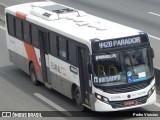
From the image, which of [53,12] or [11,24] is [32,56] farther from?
[11,24]

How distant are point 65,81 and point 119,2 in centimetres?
1938

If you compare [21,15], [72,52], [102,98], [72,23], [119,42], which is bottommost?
[102,98]

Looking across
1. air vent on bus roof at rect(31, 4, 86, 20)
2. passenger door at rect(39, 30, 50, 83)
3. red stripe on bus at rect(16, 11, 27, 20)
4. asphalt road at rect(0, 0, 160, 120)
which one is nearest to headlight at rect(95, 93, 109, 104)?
asphalt road at rect(0, 0, 160, 120)

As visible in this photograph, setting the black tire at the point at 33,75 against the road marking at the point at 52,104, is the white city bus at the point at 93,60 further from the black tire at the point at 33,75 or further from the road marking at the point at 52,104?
the black tire at the point at 33,75

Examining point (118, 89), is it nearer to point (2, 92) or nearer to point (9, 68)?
point (2, 92)

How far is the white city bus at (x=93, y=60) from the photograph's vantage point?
711 inches

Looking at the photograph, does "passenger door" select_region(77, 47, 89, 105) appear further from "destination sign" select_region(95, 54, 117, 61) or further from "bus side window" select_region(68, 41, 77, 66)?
"destination sign" select_region(95, 54, 117, 61)

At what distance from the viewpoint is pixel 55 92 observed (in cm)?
2198

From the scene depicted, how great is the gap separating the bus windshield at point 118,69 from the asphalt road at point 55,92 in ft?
4.70

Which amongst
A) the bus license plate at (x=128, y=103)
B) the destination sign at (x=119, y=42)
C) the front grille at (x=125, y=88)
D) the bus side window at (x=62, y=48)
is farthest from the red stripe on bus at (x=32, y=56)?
the bus license plate at (x=128, y=103)

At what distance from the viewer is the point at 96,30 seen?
Answer: 19.3 metres

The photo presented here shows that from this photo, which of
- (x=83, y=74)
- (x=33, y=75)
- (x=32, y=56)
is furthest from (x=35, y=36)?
(x=83, y=74)

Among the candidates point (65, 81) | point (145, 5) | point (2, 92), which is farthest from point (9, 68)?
point (145, 5)

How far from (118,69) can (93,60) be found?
2.59 ft
